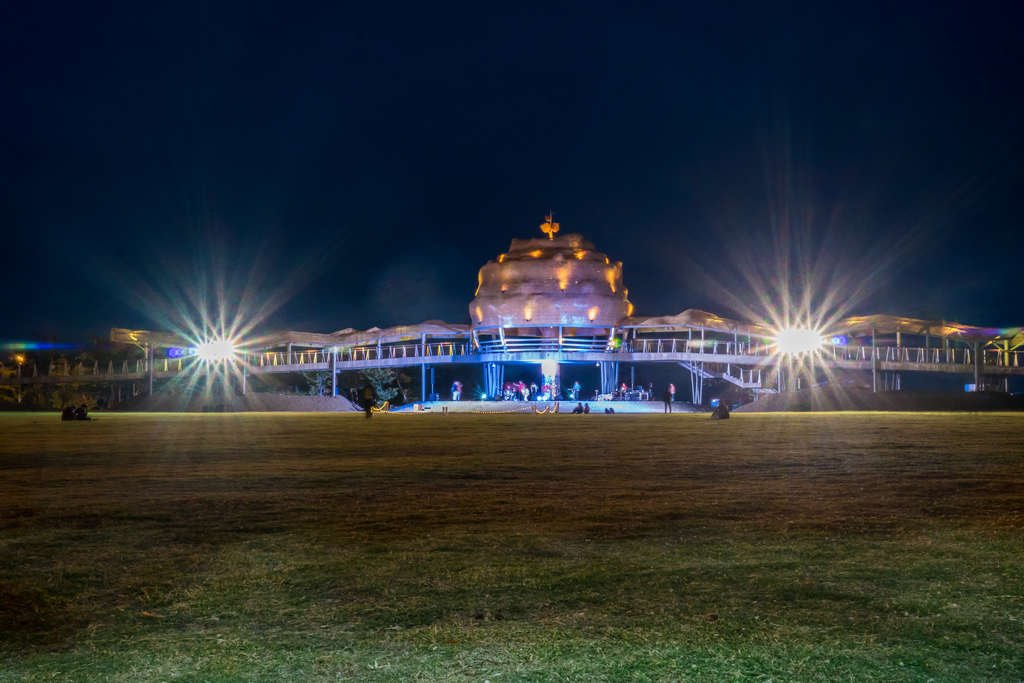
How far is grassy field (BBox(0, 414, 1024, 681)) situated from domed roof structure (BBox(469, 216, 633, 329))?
243 feet

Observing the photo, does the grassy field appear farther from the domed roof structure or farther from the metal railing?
the metal railing

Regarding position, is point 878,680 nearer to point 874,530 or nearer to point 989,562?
point 989,562

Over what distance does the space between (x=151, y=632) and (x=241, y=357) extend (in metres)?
87.5

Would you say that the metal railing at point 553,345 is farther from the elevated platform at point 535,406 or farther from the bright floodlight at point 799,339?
the bright floodlight at point 799,339

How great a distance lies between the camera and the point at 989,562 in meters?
6.41

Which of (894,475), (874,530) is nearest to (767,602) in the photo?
(874,530)

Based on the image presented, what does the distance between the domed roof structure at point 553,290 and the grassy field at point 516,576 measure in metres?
74.2

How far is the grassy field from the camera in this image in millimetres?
4453

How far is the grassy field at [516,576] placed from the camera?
4453 mm

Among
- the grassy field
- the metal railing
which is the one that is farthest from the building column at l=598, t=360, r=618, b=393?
the grassy field

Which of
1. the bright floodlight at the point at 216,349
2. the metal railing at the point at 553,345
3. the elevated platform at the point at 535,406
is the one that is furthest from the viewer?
the metal railing at the point at 553,345

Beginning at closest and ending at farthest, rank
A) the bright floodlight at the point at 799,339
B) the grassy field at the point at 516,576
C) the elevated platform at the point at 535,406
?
the grassy field at the point at 516,576, the elevated platform at the point at 535,406, the bright floodlight at the point at 799,339

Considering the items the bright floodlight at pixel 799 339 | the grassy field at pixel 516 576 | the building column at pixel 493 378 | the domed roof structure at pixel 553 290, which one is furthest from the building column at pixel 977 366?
the grassy field at pixel 516 576

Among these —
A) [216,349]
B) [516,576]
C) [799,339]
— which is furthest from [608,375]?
[516,576]
